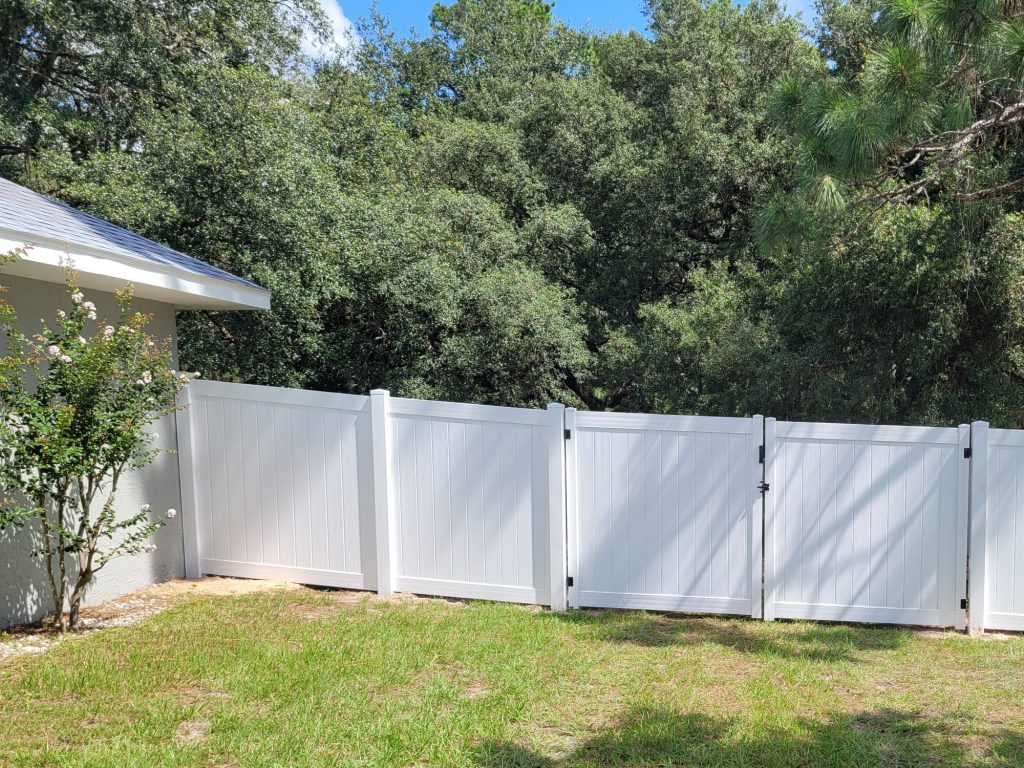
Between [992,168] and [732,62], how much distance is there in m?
6.42

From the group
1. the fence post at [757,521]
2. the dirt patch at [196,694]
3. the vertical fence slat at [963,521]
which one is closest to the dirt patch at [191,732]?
the dirt patch at [196,694]

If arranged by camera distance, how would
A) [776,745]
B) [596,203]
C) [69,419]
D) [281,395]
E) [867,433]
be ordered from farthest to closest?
[596,203] → [281,395] → [867,433] → [69,419] → [776,745]

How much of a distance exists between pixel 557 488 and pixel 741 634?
5.09 ft

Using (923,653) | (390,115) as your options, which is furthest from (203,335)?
(923,653)

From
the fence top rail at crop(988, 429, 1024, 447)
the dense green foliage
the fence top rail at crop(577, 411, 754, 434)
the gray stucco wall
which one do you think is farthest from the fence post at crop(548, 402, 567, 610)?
the gray stucco wall

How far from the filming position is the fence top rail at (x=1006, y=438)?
18.5 ft

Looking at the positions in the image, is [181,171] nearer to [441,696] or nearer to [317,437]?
[317,437]

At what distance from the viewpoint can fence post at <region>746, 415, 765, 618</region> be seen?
19.3ft

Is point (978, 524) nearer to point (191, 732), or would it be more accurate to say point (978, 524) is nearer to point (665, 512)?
point (665, 512)

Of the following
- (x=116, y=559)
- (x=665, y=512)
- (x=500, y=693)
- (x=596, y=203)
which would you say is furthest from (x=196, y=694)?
(x=596, y=203)

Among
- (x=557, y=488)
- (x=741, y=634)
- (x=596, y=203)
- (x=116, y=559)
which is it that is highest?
(x=596, y=203)

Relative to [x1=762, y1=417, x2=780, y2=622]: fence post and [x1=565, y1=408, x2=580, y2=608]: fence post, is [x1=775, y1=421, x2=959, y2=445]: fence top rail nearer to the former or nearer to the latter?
[x1=762, y1=417, x2=780, y2=622]: fence post

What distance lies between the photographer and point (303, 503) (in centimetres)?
646

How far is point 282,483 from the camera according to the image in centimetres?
650
